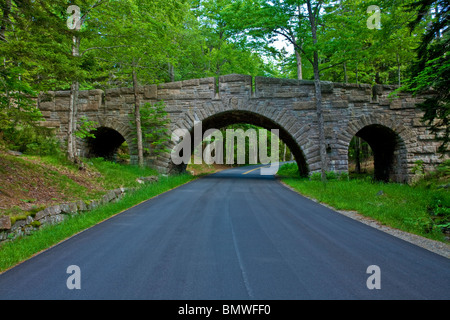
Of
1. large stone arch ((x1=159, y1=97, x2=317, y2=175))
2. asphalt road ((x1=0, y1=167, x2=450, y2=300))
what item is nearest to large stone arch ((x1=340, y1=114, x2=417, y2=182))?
large stone arch ((x1=159, y1=97, x2=317, y2=175))

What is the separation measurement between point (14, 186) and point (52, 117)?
11.2 metres

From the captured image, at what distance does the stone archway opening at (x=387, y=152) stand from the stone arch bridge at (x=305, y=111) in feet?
0.17

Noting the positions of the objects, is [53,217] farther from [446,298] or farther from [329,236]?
[446,298]

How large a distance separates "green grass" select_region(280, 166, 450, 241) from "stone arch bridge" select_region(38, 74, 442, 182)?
3731 mm

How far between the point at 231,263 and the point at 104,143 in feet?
55.5

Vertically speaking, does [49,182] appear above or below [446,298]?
above

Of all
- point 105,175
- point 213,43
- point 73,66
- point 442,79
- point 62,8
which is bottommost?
point 105,175

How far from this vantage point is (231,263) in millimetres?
3713

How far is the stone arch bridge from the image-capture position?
14023 millimetres

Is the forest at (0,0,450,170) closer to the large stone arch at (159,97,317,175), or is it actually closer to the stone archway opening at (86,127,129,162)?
the large stone arch at (159,97,317,175)

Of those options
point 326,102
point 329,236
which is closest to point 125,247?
point 329,236

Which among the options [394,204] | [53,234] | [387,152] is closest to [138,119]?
[53,234]

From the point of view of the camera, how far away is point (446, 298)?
281cm

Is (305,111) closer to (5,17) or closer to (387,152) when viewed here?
(387,152)
